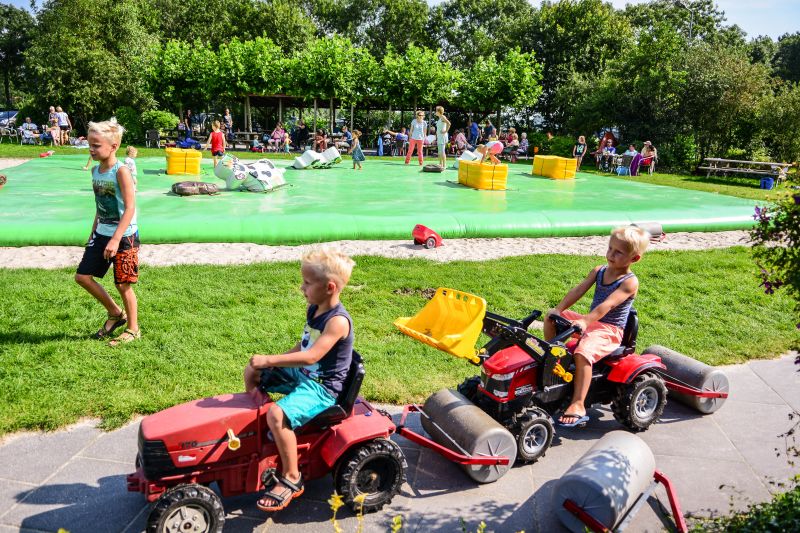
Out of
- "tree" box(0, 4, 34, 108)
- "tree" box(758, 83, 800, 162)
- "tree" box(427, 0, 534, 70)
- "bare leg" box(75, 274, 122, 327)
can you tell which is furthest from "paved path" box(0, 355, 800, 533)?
"tree" box(0, 4, 34, 108)

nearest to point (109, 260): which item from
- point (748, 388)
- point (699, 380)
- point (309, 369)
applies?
point (309, 369)

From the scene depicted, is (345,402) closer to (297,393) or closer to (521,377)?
(297,393)

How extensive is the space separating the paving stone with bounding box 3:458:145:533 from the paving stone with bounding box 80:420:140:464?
0.26 ft

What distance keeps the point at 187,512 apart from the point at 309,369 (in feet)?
3.20

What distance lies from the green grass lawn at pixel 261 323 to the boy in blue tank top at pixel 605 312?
1243mm

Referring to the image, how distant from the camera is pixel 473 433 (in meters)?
3.95

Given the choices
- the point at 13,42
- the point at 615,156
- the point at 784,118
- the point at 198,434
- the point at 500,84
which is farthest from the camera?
the point at 13,42

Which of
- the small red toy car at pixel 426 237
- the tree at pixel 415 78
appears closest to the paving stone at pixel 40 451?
the small red toy car at pixel 426 237

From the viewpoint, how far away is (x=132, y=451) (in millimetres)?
4188

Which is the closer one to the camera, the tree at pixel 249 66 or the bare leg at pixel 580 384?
the bare leg at pixel 580 384

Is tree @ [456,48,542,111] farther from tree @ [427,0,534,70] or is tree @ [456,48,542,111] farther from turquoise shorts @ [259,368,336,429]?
tree @ [427,0,534,70]

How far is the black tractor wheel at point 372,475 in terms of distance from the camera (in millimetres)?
3539

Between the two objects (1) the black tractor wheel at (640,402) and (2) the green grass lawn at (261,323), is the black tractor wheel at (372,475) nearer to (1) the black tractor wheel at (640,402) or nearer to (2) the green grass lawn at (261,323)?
(2) the green grass lawn at (261,323)

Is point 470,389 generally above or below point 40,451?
above
